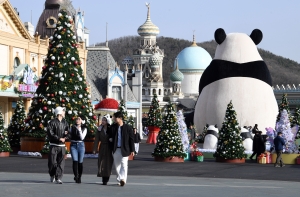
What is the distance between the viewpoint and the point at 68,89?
103 feet

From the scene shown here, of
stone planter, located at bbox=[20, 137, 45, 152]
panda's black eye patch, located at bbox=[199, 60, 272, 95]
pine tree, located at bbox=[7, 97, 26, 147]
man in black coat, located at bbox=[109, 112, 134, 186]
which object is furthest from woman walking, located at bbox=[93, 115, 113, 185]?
panda's black eye patch, located at bbox=[199, 60, 272, 95]

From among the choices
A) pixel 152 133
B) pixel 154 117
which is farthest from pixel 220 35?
pixel 152 133

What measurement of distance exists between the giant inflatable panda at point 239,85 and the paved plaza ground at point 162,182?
57.4 feet

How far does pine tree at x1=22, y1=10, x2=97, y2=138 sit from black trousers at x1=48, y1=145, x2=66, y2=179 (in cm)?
1396

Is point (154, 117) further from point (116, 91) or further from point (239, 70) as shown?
point (116, 91)

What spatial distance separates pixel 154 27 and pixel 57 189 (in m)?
132

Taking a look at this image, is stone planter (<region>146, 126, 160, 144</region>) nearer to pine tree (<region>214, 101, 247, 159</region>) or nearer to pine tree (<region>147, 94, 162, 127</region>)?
pine tree (<region>147, 94, 162, 127</region>)

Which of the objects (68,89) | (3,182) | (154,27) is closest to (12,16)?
(68,89)

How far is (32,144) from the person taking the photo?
3209 centimetres

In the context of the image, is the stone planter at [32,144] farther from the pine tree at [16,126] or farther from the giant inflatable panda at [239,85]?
the giant inflatable panda at [239,85]

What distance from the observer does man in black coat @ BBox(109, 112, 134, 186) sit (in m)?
16.6

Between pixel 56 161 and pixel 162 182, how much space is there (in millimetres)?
2726

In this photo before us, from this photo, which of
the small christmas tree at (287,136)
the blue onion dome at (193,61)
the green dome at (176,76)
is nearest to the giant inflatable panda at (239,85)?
the small christmas tree at (287,136)

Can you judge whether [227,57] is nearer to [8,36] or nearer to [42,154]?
[8,36]
